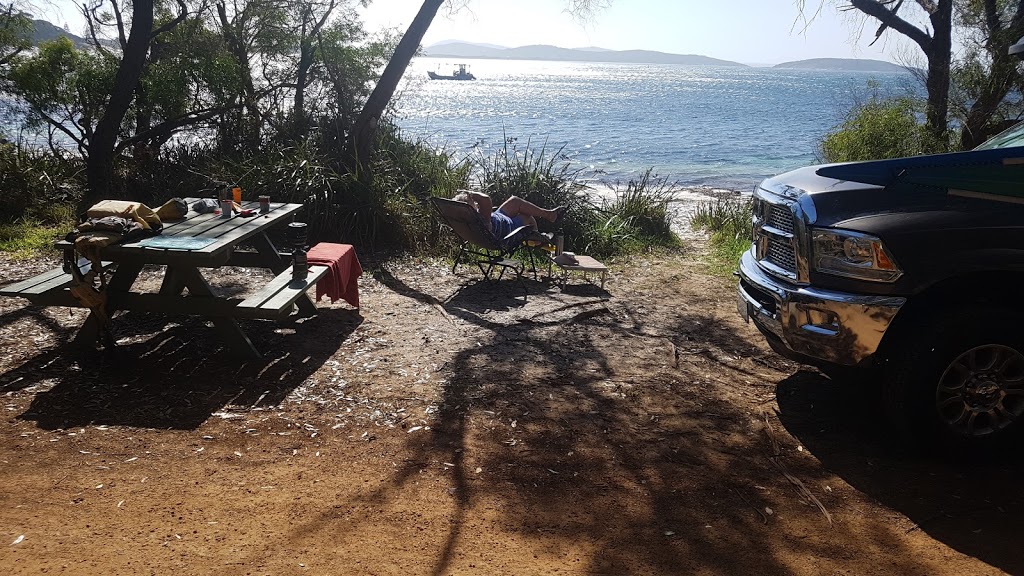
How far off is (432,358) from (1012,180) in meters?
3.67

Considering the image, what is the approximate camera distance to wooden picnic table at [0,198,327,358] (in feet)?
15.9

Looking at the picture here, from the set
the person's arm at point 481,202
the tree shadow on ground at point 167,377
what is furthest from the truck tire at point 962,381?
the person's arm at point 481,202

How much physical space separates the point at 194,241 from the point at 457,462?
8.56 feet

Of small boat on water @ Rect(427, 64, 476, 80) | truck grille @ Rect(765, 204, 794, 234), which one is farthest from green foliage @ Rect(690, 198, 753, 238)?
small boat on water @ Rect(427, 64, 476, 80)

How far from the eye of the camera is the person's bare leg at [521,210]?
8070mm

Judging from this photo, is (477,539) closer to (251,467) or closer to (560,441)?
(560,441)

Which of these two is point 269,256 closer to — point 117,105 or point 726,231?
point 117,105

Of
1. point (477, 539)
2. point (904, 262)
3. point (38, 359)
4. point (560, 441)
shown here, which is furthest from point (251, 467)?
point (904, 262)

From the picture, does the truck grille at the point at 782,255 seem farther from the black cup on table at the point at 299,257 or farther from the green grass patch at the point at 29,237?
the green grass patch at the point at 29,237

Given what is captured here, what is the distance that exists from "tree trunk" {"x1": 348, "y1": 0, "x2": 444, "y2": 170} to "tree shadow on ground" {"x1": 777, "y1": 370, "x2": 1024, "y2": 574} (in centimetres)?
661

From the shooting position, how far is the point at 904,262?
364cm

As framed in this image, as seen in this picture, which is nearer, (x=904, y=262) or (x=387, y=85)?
(x=904, y=262)

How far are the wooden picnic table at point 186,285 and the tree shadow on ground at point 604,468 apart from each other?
4.51 ft

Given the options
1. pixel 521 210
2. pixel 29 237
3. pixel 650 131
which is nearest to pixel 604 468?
pixel 521 210
